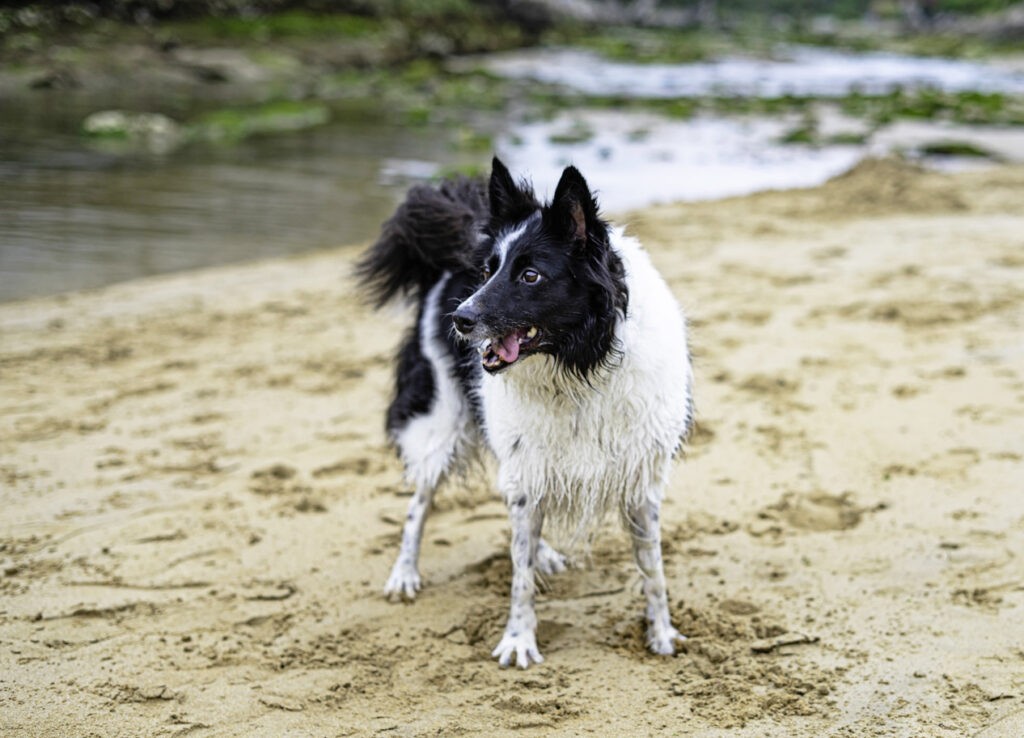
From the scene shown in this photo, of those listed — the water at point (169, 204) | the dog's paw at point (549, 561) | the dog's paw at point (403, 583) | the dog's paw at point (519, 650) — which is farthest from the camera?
the water at point (169, 204)

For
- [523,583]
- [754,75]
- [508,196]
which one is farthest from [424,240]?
[754,75]

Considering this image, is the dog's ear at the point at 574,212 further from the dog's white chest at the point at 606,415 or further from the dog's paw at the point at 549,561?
the dog's paw at the point at 549,561

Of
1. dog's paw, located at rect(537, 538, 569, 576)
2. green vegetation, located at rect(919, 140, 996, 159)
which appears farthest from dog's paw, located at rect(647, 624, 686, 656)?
green vegetation, located at rect(919, 140, 996, 159)

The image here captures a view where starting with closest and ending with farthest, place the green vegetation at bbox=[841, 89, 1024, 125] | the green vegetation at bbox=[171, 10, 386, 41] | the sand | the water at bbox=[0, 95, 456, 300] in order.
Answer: the sand, the water at bbox=[0, 95, 456, 300], the green vegetation at bbox=[841, 89, 1024, 125], the green vegetation at bbox=[171, 10, 386, 41]

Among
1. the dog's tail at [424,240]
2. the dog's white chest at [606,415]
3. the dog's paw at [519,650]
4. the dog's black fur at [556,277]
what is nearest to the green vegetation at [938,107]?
the dog's tail at [424,240]

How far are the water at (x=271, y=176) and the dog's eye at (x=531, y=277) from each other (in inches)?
209

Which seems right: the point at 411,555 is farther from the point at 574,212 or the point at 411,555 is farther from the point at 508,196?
the point at 574,212

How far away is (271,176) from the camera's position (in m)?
14.4

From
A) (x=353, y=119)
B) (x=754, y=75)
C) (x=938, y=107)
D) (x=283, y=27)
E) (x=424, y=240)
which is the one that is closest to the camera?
(x=424, y=240)

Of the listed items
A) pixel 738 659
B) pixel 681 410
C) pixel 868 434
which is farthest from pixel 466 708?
pixel 868 434

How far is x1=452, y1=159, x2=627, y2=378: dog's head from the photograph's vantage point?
323 centimetres

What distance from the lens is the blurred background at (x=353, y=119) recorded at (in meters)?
11.8

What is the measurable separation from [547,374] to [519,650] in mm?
1121

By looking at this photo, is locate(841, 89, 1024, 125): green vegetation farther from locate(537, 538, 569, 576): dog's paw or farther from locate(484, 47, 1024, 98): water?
locate(537, 538, 569, 576): dog's paw
